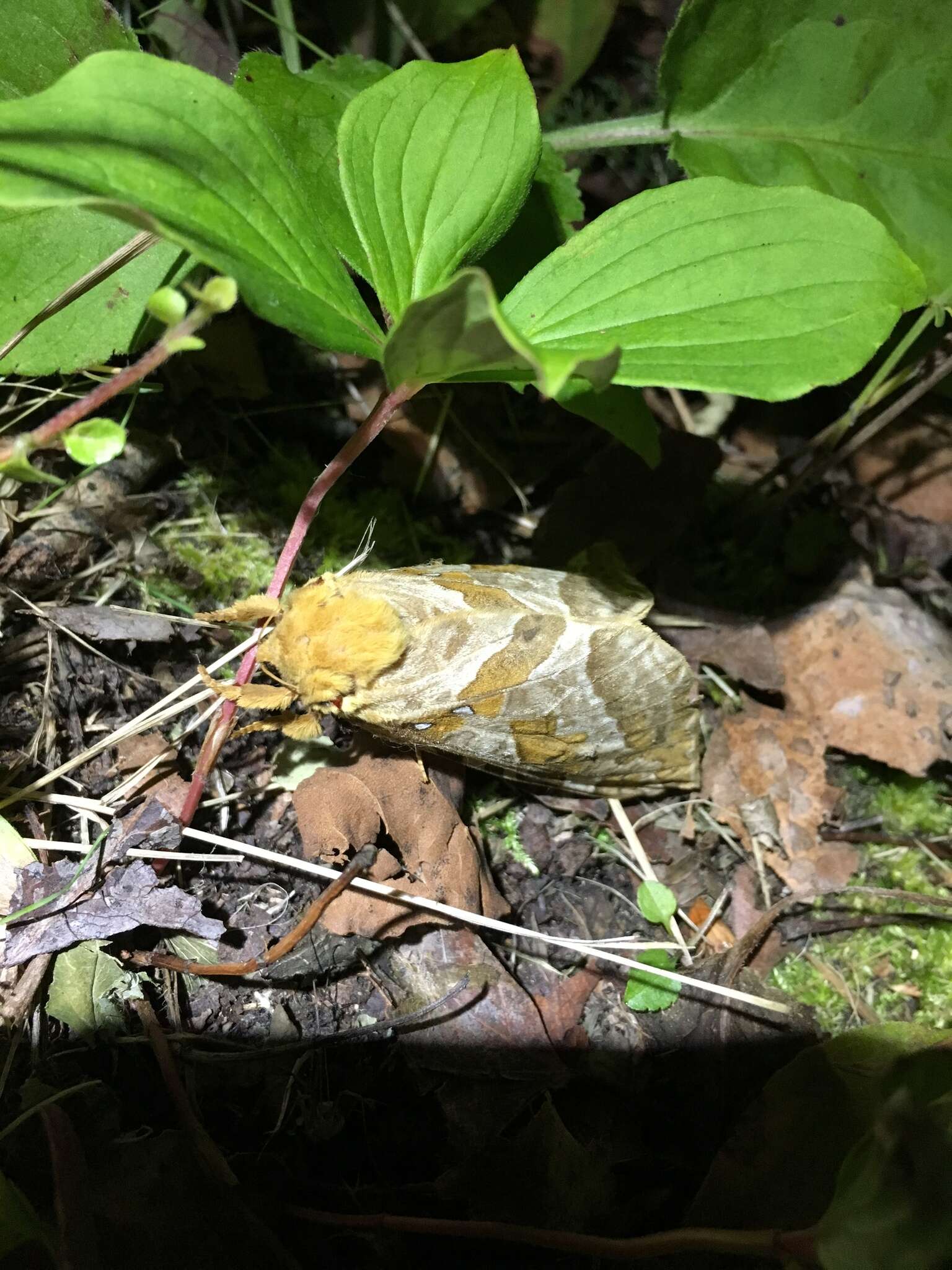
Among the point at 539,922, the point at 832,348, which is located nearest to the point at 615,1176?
the point at 539,922

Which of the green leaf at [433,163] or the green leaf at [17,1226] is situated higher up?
the green leaf at [433,163]

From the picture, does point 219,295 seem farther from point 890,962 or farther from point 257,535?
point 890,962

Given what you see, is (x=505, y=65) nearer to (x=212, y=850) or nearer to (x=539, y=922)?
(x=212, y=850)

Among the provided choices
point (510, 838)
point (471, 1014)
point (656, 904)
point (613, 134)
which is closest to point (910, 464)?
point (613, 134)

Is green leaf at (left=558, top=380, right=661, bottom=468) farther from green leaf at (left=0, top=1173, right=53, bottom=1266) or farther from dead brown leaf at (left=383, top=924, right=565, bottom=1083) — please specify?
green leaf at (left=0, top=1173, right=53, bottom=1266)

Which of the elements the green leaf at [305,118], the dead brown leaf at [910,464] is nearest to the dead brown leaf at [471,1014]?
the green leaf at [305,118]

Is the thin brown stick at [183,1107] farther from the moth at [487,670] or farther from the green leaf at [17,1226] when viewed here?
the moth at [487,670]

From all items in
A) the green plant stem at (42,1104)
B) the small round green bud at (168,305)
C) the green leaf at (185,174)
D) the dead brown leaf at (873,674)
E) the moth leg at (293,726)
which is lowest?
the dead brown leaf at (873,674)
